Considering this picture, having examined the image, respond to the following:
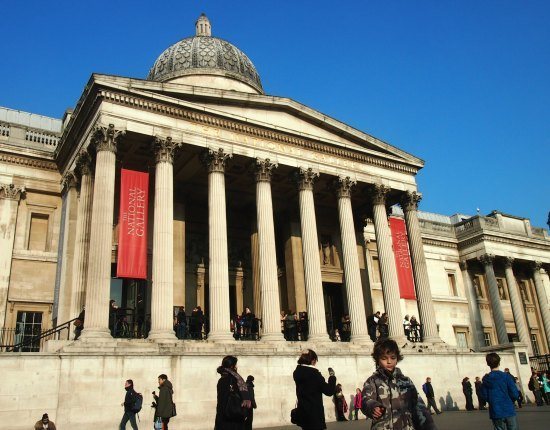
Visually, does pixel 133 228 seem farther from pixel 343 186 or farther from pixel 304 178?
pixel 343 186

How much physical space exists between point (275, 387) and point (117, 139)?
10.1m

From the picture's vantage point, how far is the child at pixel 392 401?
15.0ft

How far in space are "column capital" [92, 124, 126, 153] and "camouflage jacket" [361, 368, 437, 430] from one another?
15.3 metres

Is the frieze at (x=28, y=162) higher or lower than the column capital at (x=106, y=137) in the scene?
higher

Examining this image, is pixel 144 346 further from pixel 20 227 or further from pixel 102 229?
pixel 20 227

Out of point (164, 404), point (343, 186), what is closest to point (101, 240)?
point (164, 404)

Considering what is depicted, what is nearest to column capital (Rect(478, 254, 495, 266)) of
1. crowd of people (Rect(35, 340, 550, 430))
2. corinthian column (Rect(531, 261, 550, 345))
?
corinthian column (Rect(531, 261, 550, 345))

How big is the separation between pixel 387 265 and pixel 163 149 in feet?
36.7

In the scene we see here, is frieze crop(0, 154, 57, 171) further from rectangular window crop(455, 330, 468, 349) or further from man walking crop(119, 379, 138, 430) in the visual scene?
rectangular window crop(455, 330, 468, 349)

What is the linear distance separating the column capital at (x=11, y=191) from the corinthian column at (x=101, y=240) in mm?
6153

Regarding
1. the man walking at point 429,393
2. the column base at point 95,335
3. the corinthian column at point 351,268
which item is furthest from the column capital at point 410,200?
the column base at point 95,335

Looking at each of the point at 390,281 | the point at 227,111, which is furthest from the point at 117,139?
the point at 390,281

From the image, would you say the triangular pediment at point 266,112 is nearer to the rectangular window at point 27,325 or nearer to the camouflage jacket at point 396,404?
the rectangular window at point 27,325

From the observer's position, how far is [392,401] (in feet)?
15.2
